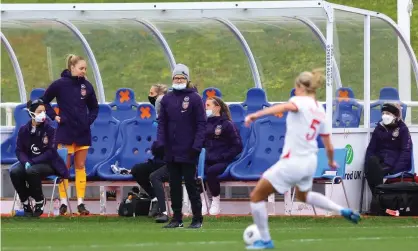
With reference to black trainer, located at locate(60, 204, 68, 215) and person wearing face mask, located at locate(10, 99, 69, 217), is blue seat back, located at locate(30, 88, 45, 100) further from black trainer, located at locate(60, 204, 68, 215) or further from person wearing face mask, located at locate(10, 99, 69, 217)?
black trainer, located at locate(60, 204, 68, 215)

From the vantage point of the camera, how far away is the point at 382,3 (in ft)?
163

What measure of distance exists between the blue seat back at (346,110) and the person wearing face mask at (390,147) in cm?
60

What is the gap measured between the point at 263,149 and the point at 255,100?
47.4 inches

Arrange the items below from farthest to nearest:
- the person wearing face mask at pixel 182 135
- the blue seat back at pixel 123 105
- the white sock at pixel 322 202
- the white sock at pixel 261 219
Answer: the blue seat back at pixel 123 105 < the person wearing face mask at pixel 182 135 < the white sock at pixel 322 202 < the white sock at pixel 261 219

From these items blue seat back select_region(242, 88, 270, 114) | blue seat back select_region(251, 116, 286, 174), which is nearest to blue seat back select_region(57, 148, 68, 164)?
blue seat back select_region(251, 116, 286, 174)

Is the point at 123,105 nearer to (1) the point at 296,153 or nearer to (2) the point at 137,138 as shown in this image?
(2) the point at 137,138

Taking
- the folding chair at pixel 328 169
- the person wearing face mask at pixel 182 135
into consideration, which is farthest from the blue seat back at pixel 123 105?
the person wearing face mask at pixel 182 135

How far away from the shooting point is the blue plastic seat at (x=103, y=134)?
2264 cm

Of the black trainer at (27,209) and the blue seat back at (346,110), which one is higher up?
the blue seat back at (346,110)

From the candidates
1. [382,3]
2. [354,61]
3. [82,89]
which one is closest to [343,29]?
[354,61]

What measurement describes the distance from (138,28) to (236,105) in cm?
284

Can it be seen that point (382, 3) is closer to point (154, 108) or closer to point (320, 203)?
point (154, 108)

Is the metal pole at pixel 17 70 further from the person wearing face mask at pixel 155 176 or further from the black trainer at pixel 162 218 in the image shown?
the black trainer at pixel 162 218

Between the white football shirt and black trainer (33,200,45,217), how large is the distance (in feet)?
23.8
